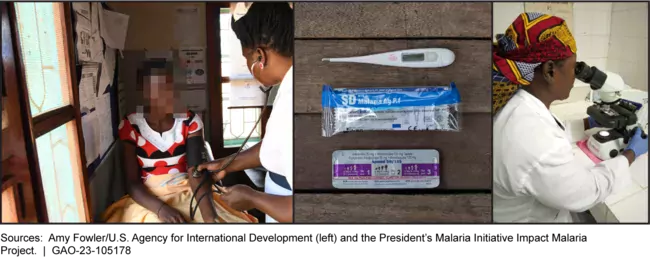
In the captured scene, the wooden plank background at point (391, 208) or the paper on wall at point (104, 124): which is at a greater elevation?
the paper on wall at point (104, 124)

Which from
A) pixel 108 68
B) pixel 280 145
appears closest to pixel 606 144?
pixel 280 145

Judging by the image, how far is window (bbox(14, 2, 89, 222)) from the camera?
1.56 meters

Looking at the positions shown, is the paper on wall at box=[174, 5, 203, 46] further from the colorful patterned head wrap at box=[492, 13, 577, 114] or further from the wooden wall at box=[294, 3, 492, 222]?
the colorful patterned head wrap at box=[492, 13, 577, 114]

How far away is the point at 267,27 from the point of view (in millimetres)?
1672

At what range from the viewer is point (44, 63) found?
1585mm

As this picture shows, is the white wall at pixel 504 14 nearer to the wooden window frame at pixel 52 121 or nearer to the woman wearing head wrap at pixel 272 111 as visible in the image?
the woman wearing head wrap at pixel 272 111

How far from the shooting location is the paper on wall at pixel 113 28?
5.41 ft

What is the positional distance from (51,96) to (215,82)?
18.2 inches

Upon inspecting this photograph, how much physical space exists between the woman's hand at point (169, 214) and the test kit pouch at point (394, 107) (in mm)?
567

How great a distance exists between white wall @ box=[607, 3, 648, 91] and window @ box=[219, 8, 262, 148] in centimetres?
108

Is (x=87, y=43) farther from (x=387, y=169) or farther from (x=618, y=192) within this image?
(x=618, y=192)

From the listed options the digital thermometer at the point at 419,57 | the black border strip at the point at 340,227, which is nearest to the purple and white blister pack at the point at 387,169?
the black border strip at the point at 340,227
